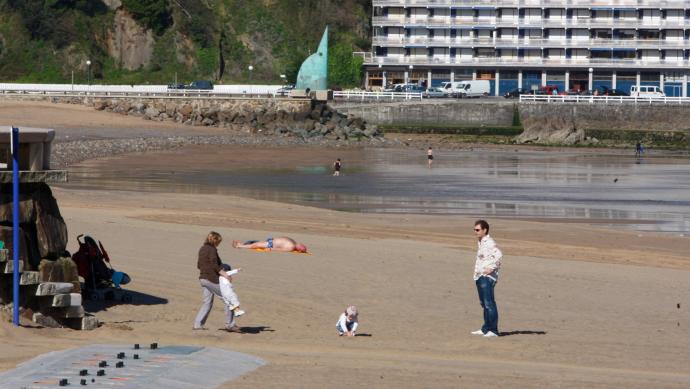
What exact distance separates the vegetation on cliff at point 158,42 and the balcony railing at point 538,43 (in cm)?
512

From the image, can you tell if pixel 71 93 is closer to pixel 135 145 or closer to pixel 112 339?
pixel 135 145

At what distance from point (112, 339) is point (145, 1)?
269ft

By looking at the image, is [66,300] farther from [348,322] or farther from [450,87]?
[450,87]

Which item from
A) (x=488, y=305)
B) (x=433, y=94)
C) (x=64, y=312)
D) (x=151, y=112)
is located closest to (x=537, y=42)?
(x=433, y=94)

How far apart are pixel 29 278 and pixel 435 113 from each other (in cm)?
6954

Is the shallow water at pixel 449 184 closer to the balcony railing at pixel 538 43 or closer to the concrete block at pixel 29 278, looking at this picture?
the concrete block at pixel 29 278

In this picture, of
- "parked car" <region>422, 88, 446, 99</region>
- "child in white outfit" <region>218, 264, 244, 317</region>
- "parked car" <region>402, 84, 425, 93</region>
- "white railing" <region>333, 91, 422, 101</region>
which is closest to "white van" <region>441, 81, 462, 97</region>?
"parked car" <region>422, 88, 446, 99</region>

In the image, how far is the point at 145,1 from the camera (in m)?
92.7

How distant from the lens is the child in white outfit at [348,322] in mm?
14102

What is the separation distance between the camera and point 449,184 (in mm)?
42344

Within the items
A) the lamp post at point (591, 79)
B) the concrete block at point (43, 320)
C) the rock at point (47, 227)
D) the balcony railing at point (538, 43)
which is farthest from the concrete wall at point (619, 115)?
the concrete block at point (43, 320)

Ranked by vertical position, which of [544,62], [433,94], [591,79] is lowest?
[433,94]

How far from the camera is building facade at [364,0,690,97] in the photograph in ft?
336

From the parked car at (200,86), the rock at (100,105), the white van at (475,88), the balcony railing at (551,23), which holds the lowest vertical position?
the rock at (100,105)
